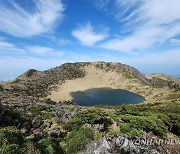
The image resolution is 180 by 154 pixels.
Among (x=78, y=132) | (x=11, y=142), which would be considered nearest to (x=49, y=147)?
(x=11, y=142)

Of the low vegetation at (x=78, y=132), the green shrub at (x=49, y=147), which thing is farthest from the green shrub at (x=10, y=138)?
the green shrub at (x=49, y=147)

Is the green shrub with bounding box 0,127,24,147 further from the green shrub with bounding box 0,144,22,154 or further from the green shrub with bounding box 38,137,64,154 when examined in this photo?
the green shrub with bounding box 38,137,64,154

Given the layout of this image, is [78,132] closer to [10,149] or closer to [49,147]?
[49,147]

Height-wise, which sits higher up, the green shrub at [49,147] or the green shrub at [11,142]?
the green shrub at [11,142]

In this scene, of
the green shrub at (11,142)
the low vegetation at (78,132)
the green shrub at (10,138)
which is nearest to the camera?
the green shrub at (11,142)

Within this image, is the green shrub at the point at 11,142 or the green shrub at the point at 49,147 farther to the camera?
the green shrub at the point at 49,147

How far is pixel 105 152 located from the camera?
22.4 m

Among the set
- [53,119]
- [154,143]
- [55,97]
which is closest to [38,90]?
[55,97]

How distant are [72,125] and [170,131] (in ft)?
65.4

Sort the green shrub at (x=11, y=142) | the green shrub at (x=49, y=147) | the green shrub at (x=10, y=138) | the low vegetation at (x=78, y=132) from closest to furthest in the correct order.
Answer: the green shrub at (x=11, y=142), the green shrub at (x=10, y=138), the low vegetation at (x=78, y=132), the green shrub at (x=49, y=147)

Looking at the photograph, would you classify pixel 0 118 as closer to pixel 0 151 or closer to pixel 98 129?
pixel 98 129

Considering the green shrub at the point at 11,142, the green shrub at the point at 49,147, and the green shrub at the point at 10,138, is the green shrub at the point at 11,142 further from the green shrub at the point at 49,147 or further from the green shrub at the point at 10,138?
the green shrub at the point at 49,147

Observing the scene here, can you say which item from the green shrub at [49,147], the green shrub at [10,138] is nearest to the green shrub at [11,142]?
the green shrub at [10,138]

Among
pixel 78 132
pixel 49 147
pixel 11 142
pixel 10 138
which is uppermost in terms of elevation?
pixel 10 138
